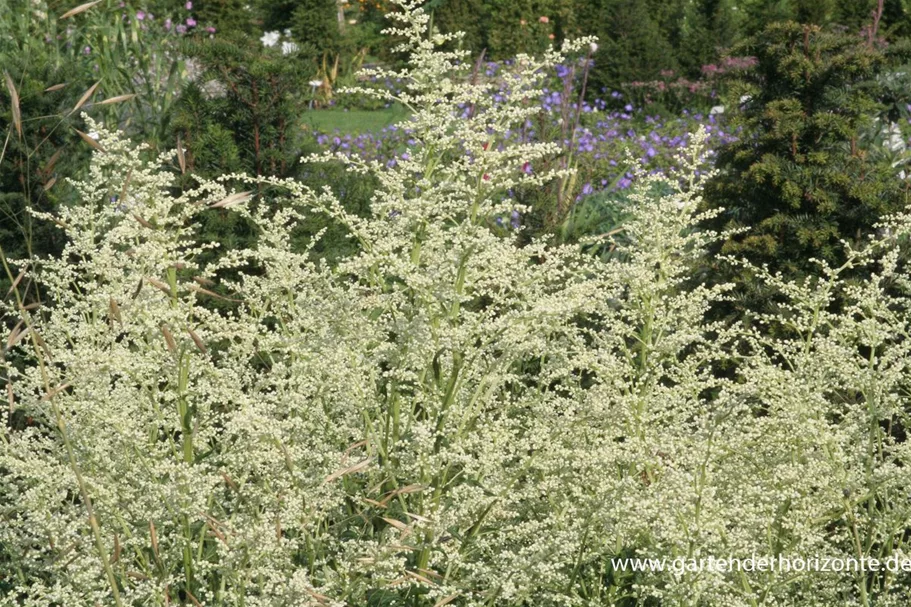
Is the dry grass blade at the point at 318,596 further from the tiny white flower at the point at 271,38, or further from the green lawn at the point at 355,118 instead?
the tiny white flower at the point at 271,38

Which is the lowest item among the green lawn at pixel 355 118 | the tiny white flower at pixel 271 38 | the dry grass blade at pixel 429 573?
the green lawn at pixel 355 118

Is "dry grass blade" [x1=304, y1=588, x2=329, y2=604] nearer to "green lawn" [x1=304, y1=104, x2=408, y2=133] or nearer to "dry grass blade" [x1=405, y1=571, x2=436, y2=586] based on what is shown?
"dry grass blade" [x1=405, y1=571, x2=436, y2=586]

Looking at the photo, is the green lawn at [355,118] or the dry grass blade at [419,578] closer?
the dry grass blade at [419,578]

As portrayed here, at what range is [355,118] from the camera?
1316 centimetres

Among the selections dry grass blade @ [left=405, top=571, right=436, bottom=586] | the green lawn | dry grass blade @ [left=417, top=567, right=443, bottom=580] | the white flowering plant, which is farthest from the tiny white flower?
dry grass blade @ [left=405, top=571, right=436, bottom=586]

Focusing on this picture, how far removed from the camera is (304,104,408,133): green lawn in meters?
12.2

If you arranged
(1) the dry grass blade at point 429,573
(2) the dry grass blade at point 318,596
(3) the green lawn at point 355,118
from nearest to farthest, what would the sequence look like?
(2) the dry grass blade at point 318,596, (1) the dry grass blade at point 429,573, (3) the green lawn at point 355,118

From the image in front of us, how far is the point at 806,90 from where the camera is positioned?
4883mm

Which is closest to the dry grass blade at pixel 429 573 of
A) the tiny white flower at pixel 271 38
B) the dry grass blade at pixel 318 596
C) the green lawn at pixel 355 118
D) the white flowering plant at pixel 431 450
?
the white flowering plant at pixel 431 450

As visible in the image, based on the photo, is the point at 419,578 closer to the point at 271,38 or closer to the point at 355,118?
the point at 355,118

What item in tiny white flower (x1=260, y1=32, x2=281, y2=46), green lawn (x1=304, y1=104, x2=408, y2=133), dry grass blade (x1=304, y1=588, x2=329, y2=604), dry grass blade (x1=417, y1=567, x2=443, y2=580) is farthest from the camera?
tiny white flower (x1=260, y1=32, x2=281, y2=46)

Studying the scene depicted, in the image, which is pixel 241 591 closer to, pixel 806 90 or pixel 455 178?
pixel 455 178

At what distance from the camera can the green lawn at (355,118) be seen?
12195 millimetres

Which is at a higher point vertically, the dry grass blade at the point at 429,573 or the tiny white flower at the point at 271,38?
the dry grass blade at the point at 429,573
